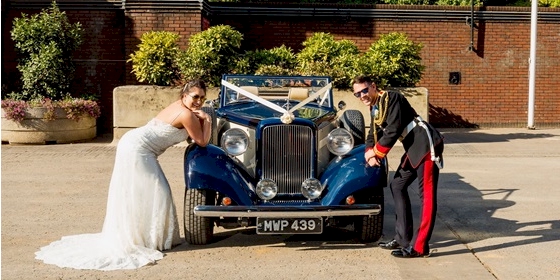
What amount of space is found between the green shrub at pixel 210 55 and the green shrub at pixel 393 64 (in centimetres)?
244

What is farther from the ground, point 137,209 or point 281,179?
point 281,179

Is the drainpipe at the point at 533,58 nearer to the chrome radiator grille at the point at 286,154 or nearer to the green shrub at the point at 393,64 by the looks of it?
the green shrub at the point at 393,64

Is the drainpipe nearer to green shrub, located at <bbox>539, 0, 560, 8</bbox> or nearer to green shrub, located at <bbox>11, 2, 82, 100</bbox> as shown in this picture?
green shrub, located at <bbox>539, 0, 560, 8</bbox>

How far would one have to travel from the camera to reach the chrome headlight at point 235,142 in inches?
327

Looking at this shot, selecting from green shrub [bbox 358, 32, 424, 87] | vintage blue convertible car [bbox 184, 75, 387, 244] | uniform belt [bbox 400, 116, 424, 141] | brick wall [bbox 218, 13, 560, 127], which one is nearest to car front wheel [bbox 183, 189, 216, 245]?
vintage blue convertible car [bbox 184, 75, 387, 244]

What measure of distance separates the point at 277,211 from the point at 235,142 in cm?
102

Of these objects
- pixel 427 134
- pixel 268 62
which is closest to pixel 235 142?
pixel 427 134

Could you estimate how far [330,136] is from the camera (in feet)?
27.8

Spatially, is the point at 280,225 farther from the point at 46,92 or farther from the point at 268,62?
the point at 46,92

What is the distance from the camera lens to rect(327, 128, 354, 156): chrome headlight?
8.45 meters

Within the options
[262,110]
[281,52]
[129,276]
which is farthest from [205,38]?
[129,276]

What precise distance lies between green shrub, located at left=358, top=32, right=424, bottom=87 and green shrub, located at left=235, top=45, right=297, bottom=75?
4.62 feet

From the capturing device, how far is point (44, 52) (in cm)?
1688

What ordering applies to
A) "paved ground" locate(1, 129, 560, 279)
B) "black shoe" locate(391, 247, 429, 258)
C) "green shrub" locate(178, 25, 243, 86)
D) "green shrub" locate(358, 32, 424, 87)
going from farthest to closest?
1. "green shrub" locate(358, 32, 424, 87)
2. "green shrub" locate(178, 25, 243, 86)
3. "black shoe" locate(391, 247, 429, 258)
4. "paved ground" locate(1, 129, 560, 279)
